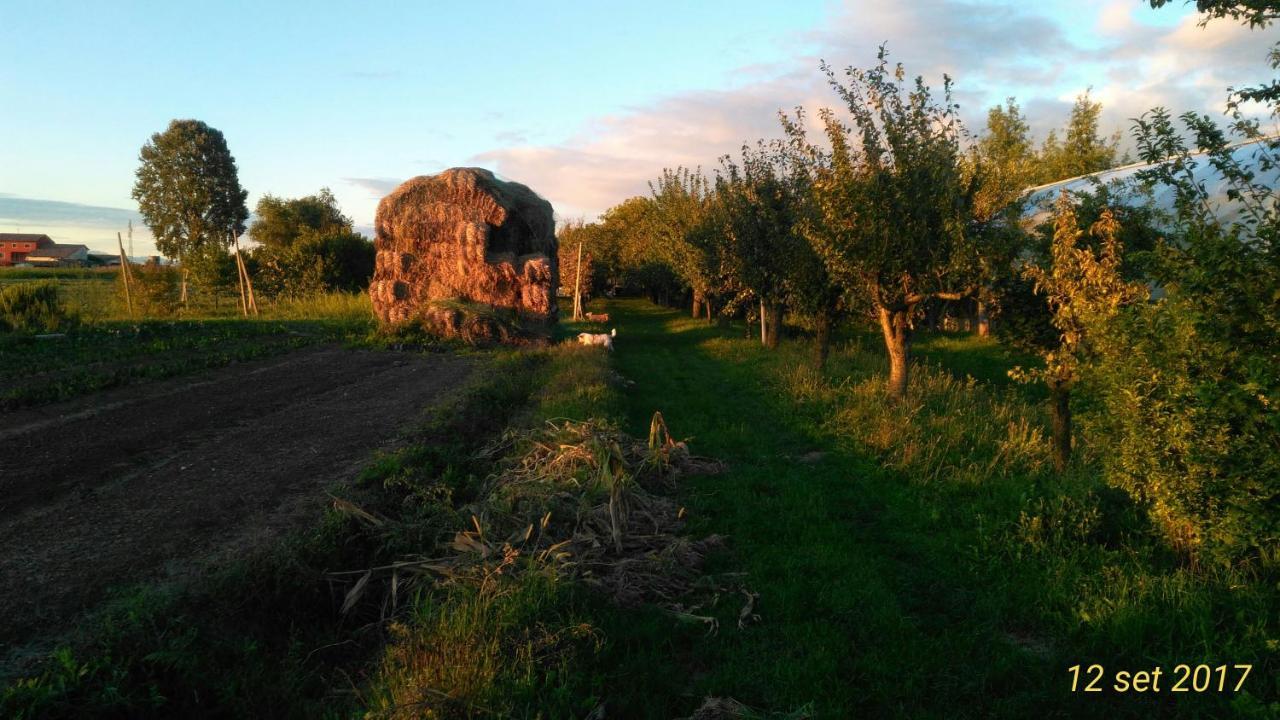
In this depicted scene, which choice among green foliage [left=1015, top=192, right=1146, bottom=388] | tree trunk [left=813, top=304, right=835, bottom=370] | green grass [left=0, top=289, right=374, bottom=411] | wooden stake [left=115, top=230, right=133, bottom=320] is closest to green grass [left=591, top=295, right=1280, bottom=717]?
green foliage [left=1015, top=192, right=1146, bottom=388]

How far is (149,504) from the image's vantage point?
712 cm

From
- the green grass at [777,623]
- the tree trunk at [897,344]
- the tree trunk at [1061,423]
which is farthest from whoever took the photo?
the tree trunk at [897,344]

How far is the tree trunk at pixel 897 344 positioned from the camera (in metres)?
13.0

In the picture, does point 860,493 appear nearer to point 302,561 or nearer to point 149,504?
point 302,561

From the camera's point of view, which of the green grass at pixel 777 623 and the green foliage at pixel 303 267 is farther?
the green foliage at pixel 303 267

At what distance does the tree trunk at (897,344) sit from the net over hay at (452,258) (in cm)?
1287

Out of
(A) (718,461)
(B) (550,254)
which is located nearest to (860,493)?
(A) (718,461)

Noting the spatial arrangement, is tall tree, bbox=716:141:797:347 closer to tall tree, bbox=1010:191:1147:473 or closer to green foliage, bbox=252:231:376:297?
tall tree, bbox=1010:191:1147:473

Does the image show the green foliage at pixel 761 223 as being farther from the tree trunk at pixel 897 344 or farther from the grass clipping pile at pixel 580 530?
the grass clipping pile at pixel 580 530

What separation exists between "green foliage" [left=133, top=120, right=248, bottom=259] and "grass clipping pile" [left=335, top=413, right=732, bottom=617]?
2186 inches

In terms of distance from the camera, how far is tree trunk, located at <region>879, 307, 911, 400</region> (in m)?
13.0

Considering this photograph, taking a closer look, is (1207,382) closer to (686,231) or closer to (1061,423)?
(1061,423)

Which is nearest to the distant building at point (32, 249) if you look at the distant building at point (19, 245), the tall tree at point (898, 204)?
the distant building at point (19, 245)

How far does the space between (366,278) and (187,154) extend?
28.2m
